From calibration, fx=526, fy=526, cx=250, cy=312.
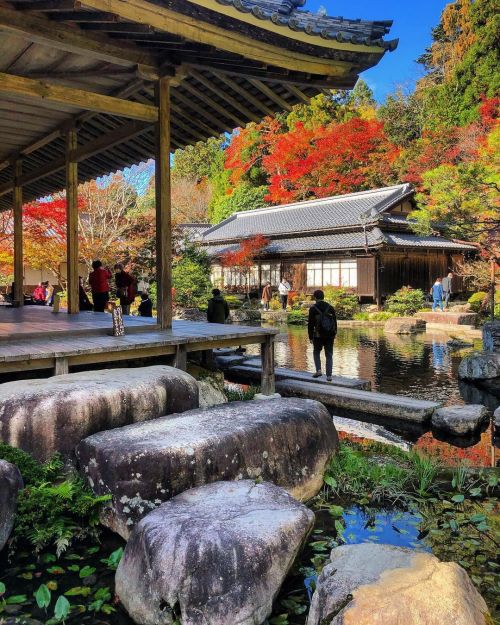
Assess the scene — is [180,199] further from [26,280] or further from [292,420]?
[292,420]

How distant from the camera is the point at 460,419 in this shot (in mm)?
7383

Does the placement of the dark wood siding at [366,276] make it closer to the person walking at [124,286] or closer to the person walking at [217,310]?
the person walking at [217,310]

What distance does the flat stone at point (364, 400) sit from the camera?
25.7 feet

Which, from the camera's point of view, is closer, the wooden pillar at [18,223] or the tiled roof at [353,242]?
the wooden pillar at [18,223]

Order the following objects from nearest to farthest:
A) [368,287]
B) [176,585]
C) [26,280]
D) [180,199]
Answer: [176,585]
[368,287]
[26,280]
[180,199]

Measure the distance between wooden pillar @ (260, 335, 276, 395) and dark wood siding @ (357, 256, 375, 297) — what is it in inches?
756

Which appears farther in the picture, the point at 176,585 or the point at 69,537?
the point at 69,537

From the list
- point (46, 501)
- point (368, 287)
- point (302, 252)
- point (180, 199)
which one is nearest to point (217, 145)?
point (180, 199)

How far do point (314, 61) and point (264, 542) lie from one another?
546 centimetres

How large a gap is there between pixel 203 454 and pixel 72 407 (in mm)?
1202

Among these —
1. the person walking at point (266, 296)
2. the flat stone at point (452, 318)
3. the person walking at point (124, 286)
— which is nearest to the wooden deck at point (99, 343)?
the person walking at point (124, 286)

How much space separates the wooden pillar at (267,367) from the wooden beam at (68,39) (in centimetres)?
422

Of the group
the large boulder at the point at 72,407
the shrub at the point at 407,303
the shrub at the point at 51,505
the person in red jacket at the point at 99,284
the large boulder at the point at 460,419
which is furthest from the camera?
the shrub at the point at 407,303

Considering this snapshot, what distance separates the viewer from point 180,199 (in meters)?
52.0
